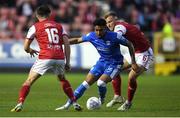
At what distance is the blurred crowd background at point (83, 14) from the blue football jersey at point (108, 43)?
1478cm

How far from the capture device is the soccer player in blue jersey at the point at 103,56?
1543 cm

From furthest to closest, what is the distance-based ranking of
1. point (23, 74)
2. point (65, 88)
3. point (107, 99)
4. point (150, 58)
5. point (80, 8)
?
point (80, 8), point (23, 74), point (107, 99), point (150, 58), point (65, 88)

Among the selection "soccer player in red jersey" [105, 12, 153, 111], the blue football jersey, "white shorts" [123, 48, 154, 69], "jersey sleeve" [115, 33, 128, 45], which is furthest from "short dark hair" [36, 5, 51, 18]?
"white shorts" [123, 48, 154, 69]

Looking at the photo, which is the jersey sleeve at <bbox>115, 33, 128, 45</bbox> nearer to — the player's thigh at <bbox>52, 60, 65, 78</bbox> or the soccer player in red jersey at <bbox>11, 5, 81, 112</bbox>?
the soccer player in red jersey at <bbox>11, 5, 81, 112</bbox>

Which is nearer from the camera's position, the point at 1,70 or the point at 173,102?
the point at 173,102

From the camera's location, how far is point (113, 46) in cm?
1574

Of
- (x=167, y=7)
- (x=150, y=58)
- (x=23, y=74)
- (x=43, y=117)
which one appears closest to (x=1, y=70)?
(x=23, y=74)

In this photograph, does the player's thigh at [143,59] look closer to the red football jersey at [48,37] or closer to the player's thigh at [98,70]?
the player's thigh at [98,70]

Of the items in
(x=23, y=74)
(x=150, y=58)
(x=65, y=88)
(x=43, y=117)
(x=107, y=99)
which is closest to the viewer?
(x=43, y=117)

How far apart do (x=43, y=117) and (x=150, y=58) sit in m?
3.93

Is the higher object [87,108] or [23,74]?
[87,108]

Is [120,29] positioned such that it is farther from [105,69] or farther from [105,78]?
[105,78]

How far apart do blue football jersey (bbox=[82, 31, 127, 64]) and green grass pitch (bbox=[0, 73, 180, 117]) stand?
3.60 feet

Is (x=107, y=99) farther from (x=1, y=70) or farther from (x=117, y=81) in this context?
(x=1, y=70)
